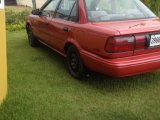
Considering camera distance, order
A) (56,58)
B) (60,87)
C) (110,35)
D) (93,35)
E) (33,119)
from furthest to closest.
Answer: (56,58)
(60,87)
(93,35)
(110,35)
(33,119)

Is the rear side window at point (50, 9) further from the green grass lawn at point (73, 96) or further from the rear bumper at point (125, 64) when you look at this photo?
the rear bumper at point (125, 64)

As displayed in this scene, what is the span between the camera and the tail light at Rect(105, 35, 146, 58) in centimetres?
416

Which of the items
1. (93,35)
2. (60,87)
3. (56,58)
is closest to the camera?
(93,35)

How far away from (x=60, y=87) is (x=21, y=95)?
2.20 feet

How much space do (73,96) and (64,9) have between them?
193 centimetres

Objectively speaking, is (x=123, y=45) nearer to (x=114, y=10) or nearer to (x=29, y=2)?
(x=114, y=10)

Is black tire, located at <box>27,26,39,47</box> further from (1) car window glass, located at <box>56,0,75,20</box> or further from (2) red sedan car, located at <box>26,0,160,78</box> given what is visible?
(1) car window glass, located at <box>56,0,75,20</box>

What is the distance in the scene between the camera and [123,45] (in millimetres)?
4195

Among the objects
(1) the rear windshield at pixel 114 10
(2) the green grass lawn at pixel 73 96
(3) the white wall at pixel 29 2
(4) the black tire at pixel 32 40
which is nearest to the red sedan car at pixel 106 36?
(1) the rear windshield at pixel 114 10

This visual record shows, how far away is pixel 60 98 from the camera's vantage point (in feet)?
14.4

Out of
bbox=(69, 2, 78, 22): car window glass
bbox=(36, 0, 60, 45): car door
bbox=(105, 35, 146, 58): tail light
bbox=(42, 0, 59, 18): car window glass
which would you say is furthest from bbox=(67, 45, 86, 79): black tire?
bbox=(42, 0, 59, 18): car window glass

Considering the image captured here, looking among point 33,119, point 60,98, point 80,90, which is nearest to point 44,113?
point 33,119

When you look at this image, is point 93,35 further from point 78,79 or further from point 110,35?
point 78,79

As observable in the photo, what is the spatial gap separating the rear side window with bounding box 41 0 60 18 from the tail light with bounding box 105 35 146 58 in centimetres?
219
